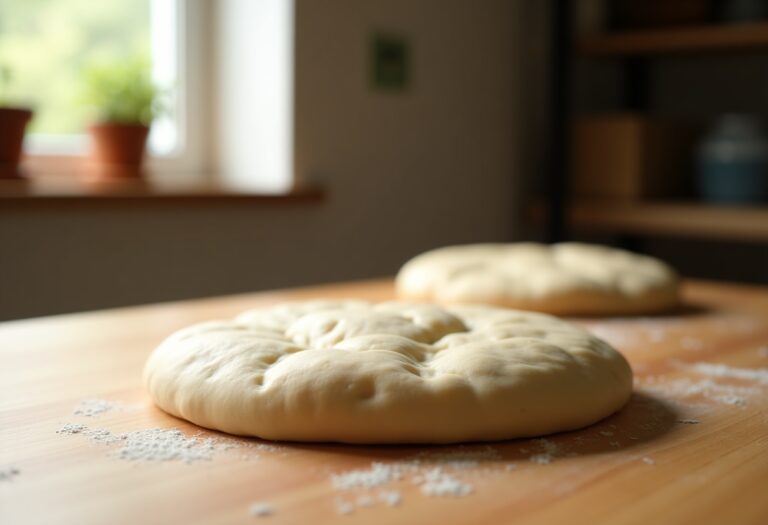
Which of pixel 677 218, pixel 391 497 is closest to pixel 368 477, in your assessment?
pixel 391 497

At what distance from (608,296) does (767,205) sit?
129 centimetres

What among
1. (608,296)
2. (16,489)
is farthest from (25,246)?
(16,489)

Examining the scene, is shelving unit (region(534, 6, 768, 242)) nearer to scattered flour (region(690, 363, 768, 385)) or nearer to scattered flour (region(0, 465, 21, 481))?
scattered flour (region(690, 363, 768, 385))

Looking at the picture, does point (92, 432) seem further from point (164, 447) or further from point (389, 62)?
point (389, 62)

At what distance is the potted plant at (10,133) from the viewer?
5.04 ft

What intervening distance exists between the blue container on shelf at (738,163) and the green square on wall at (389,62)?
83 centimetres

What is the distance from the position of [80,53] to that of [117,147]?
0.24 metres

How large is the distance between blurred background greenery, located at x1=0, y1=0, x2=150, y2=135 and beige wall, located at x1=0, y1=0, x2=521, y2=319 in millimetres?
284

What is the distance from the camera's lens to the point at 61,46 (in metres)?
1.77

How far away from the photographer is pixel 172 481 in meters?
0.53

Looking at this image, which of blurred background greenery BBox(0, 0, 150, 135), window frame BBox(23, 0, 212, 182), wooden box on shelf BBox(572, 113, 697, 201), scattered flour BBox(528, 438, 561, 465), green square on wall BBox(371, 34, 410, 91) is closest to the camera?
scattered flour BBox(528, 438, 561, 465)

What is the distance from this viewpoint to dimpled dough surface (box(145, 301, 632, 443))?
1.98 feet

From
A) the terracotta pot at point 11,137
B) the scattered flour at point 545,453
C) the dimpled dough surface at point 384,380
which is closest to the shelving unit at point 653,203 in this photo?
the terracotta pot at point 11,137

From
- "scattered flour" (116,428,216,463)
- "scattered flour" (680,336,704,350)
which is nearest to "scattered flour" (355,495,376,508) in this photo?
"scattered flour" (116,428,216,463)
